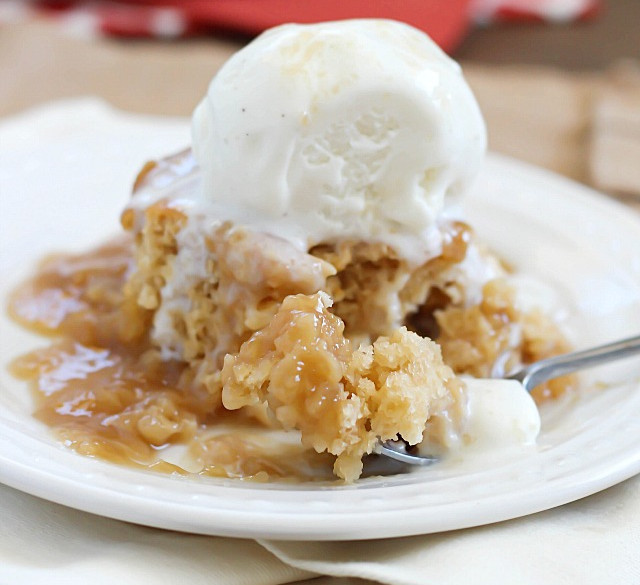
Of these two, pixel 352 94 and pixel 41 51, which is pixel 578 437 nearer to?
pixel 352 94

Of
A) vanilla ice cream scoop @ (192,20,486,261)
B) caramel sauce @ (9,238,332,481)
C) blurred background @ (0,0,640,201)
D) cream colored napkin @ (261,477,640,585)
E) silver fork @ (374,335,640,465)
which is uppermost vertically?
vanilla ice cream scoop @ (192,20,486,261)

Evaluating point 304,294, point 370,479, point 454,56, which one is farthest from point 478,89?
point 370,479

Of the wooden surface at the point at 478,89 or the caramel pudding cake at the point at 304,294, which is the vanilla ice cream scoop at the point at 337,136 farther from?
the wooden surface at the point at 478,89

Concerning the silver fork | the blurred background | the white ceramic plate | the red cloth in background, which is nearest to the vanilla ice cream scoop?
the silver fork

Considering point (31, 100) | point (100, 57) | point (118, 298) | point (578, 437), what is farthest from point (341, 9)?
point (578, 437)

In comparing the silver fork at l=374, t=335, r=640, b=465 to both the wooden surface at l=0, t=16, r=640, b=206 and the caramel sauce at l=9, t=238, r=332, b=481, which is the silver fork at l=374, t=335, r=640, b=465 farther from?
the wooden surface at l=0, t=16, r=640, b=206

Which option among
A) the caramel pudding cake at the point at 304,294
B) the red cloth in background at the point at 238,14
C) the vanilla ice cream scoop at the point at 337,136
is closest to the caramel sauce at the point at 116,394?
the caramel pudding cake at the point at 304,294

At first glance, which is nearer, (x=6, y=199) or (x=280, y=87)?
(x=280, y=87)
